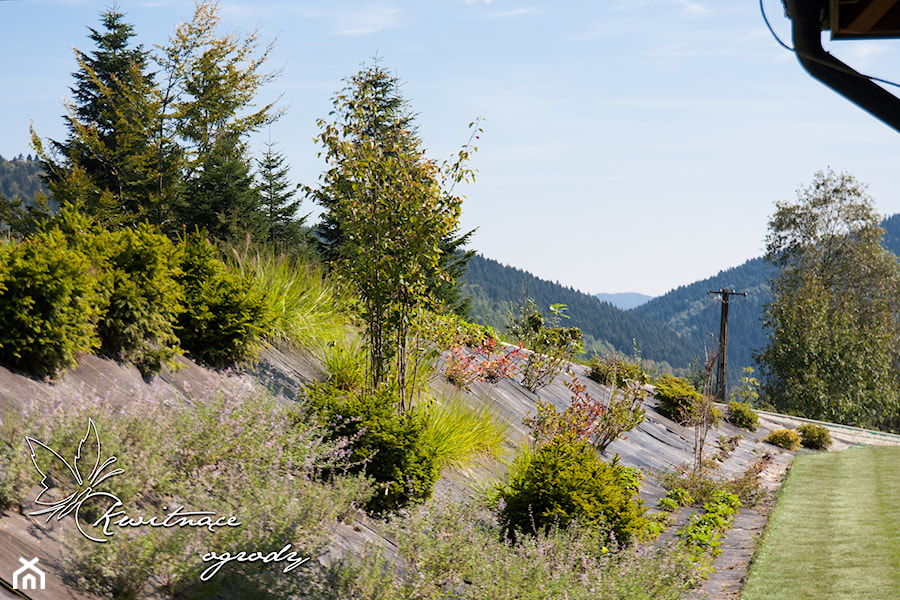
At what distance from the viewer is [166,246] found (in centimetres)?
477

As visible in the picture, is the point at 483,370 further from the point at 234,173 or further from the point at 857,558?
the point at 234,173

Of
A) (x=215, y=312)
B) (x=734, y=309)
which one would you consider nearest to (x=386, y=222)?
(x=215, y=312)

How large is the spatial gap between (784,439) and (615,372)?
6.60 m

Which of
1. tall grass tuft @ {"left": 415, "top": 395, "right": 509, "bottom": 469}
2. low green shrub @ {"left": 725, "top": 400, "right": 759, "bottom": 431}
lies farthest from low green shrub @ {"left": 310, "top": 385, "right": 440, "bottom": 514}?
low green shrub @ {"left": 725, "top": 400, "right": 759, "bottom": 431}

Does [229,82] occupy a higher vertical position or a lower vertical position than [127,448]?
higher

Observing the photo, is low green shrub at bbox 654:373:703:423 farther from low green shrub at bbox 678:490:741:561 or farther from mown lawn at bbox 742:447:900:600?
low green shrub at bbox 678:490:741:561

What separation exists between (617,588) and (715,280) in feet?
623

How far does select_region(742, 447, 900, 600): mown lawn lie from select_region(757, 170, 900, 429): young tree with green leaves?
1825 cm

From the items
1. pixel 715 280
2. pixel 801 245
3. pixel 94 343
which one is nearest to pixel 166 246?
pixel 94 343

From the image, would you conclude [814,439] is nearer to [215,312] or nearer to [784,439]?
[784,439]

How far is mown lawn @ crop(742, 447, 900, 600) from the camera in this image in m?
5.25

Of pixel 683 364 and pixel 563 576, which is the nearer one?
pixel 563 576

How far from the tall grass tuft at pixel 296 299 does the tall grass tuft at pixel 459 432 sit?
1283 millimetres

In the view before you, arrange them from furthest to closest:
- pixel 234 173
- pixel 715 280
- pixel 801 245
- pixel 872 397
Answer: pixel 715 280 → pixel 801 245 → pixel 872 397 → pixel 234 173
